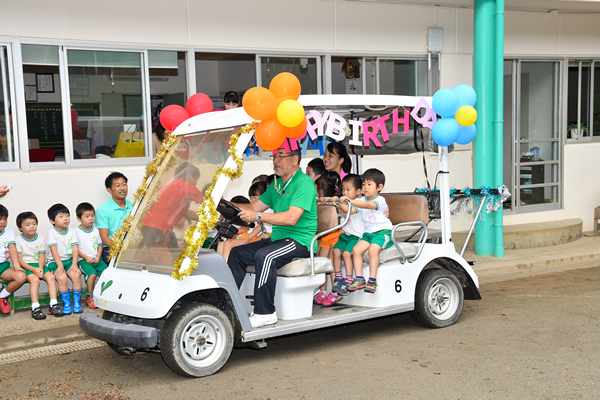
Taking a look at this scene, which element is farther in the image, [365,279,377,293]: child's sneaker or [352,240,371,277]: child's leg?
[352,240,371,277]: child's leg

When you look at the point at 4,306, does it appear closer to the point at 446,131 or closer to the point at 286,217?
the point at 286,217

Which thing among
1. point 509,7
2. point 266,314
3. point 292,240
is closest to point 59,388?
point 266,314

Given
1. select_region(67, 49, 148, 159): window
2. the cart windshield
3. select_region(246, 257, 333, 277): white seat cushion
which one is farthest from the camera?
select_region(67, 49, 148, 159): window

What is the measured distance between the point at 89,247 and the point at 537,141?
25.0ft

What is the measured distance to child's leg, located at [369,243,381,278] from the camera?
5.32 m

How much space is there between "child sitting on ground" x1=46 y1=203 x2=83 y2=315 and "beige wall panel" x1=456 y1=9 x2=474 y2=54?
6276mm

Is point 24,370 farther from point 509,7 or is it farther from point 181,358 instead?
point 509,7

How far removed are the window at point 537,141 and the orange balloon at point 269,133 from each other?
7080 millimetres

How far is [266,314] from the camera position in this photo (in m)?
4.75

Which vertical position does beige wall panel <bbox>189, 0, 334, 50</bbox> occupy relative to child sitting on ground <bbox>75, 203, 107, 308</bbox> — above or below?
above

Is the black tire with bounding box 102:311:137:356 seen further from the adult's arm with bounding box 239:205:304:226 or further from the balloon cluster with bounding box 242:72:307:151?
the balloon cluster with bounding box 242:72:307:151

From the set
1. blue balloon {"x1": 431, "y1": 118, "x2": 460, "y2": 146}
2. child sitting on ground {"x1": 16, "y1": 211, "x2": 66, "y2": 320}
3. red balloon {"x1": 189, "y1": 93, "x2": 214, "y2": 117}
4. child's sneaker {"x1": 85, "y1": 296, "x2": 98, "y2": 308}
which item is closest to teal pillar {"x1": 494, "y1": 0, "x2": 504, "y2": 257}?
blue balloon {"x1": 431, "y1": 118, "x2": 460, "y2": 146}

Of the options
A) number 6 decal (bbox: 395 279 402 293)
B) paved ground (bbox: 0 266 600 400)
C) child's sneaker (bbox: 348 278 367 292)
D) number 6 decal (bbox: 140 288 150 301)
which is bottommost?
paved ground (bbox: 0 266 600 400)

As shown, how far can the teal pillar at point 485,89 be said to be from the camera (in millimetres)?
8602
